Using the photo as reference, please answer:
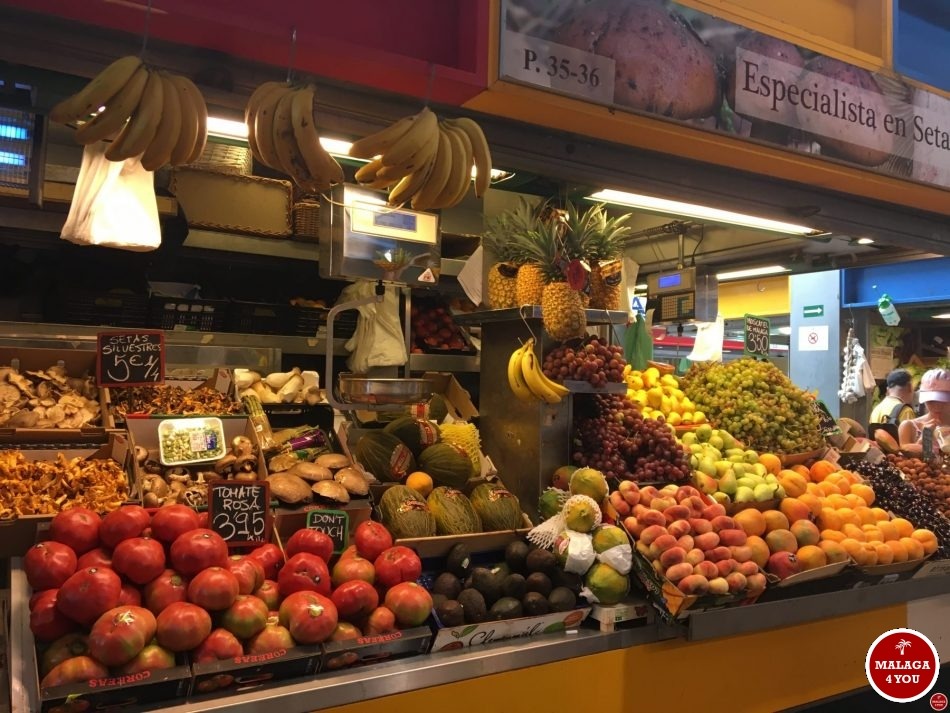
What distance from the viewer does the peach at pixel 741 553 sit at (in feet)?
8.52

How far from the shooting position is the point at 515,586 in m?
2.34

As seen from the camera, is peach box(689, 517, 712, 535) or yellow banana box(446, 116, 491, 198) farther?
peach box(689, 517, 712, 535)

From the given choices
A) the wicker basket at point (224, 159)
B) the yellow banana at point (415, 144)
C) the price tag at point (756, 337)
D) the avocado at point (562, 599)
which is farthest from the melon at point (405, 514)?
the wicker basket at point (224, 159)

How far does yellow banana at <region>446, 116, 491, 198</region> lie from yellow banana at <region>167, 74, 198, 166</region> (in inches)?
32.4

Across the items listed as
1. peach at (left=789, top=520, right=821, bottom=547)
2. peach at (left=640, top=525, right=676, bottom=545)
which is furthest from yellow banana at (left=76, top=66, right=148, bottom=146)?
peach at (left=789, top=520, right=821, bottom=547)

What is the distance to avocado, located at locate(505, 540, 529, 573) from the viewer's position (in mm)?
2535

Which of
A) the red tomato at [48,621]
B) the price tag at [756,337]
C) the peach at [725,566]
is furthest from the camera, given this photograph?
the price tag at [756,337]

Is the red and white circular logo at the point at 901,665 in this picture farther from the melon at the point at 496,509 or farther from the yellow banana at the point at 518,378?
the yellow banana at the point at 518,378

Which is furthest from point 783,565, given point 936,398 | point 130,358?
point 936,398

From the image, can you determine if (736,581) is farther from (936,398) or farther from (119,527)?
(936,398)

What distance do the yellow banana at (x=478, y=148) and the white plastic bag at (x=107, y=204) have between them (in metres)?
1.42

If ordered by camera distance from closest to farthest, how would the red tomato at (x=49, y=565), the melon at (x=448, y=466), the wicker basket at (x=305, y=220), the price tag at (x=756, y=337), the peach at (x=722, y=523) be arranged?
the red tomato at (x=49, y=565) → the peach at (x=722, y=523) → the melon at (x=448, y=466) → the price tag at (x=756, y=337) → the wicker basket at (x=305, y=220)

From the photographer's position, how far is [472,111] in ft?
A: 9.18

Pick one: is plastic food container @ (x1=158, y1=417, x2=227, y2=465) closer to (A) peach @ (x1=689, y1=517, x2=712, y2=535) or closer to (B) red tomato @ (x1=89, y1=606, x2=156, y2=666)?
→ (B) red tomato @ (x1=89, y1=606, x2=156, y2=666)
